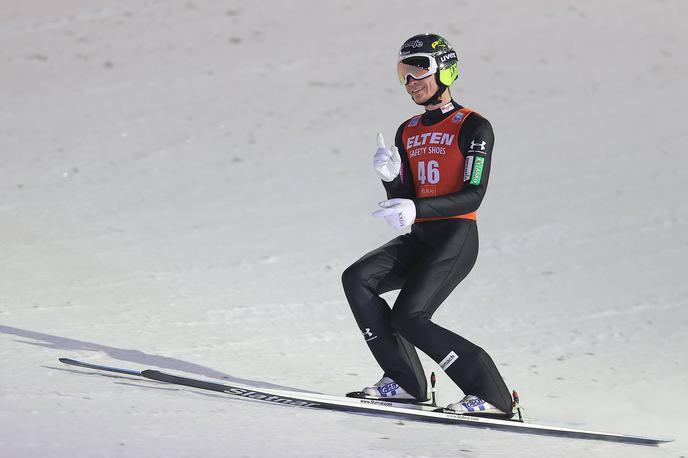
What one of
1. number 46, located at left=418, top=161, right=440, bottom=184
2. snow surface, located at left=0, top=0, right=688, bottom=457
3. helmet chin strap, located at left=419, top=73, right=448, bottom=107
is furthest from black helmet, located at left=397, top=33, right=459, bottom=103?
snow surface, located at left=0, top=0, right=688, bottom=457

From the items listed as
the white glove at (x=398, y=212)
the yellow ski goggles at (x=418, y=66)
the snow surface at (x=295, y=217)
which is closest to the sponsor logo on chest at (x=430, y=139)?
the yellow ski goggles at (x=418, y=66)

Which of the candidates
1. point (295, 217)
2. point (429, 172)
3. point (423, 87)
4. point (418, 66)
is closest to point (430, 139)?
point (429, 172)

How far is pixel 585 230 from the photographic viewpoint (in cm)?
1023

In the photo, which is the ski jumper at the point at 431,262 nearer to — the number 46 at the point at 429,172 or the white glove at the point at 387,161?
the number 46 at the point at 429,172

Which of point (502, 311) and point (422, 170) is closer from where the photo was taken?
point (422, 170)

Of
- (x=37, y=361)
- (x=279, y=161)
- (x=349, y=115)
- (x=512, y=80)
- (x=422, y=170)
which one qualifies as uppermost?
(x=512, y=80)

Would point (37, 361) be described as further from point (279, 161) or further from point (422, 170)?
point (279, 161)

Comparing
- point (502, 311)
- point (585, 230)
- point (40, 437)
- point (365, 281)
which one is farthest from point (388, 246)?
point (585, 230)

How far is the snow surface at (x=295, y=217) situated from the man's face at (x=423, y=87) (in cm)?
172

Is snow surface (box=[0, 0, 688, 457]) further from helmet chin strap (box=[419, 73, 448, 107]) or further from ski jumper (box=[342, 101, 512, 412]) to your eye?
helmet chin strap (box=[419, 73, 448, 107])

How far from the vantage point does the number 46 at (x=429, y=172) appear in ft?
18.0

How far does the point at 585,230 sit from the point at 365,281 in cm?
525

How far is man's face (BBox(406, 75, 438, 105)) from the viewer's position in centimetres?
555

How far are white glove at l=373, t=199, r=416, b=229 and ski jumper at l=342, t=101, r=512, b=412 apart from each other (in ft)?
0.26
